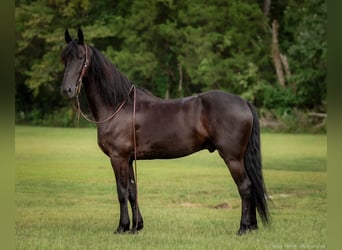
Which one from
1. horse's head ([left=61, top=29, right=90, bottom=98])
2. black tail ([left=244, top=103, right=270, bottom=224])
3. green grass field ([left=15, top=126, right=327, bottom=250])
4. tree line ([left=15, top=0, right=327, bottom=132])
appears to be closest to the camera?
horse's head ([left=61, top=29, right=90, bottom=98])

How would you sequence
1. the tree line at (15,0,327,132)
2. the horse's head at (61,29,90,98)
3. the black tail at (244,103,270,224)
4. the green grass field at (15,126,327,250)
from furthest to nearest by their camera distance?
the tree line at (15,0,327,132) → the black tail at (244,103,270,224) → the green grass field at (15,126,327,250) → the horse's head at (61,29,90,98)

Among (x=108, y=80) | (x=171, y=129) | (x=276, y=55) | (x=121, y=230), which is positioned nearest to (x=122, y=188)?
(x=121, y=230)

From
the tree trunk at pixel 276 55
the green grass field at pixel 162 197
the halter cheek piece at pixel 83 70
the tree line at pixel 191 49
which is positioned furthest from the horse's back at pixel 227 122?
the tree trunk at pixel 276 55

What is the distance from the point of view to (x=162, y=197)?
416 cm

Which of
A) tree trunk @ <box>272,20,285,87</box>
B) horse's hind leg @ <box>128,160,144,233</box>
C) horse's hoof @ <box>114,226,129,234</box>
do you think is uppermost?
tree trunk @ <box>272,20,285,87</box>

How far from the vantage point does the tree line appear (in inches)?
170

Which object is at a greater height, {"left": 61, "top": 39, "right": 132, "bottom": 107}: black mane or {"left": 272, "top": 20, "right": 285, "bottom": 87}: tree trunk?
{"left": 272, "top": 20, "right": 285, "bottom": 87}: tree trunk

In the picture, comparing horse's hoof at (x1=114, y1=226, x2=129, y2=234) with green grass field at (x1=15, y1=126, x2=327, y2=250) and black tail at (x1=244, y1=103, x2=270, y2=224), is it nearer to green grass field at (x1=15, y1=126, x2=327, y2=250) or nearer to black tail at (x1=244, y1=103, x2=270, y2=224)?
green grass field at (x1=15, y1=126, x2=327, y2=250)

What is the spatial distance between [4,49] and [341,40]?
0.60m

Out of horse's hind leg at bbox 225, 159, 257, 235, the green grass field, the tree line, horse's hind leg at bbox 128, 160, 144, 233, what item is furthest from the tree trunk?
horse's hind leg at bbox 128, 160, 144, 233

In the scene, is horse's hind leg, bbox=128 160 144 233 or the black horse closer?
the black horse

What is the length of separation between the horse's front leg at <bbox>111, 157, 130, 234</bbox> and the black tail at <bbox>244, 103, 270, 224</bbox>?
2.71 feet

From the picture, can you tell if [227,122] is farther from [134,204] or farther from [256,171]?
[134,204]

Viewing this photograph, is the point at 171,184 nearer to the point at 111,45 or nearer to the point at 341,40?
the point at 111,45
